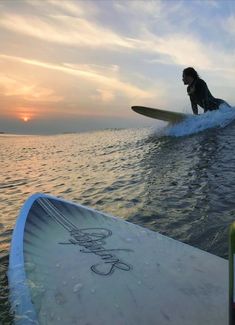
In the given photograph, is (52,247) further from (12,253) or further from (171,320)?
(171,320)

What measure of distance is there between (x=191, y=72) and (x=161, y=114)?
183cm

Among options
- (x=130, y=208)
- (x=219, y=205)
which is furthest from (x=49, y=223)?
(x=219, y=205)

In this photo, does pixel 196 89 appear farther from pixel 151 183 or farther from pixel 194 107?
pixel 151 183

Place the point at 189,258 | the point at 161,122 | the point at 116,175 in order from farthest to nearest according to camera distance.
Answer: the point at 161,122 < the point at 116,175 < the point at 189,258

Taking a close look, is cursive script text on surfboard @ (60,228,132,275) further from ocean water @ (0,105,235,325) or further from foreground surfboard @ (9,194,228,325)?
ocean water @ (0,105,235,325)

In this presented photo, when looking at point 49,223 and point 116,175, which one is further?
point 116,175

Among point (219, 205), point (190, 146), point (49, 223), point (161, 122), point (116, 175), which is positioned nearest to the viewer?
point (49, 223)

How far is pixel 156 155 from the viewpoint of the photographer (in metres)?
10.8

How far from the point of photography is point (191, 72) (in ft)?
46.9

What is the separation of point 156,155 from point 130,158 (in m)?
0.67

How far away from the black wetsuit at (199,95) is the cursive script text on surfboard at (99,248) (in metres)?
11.2

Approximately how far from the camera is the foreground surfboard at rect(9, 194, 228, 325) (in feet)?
8.45
